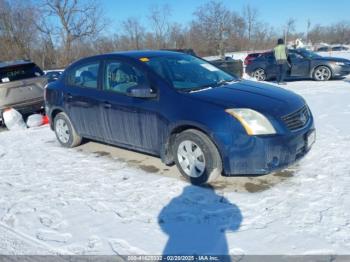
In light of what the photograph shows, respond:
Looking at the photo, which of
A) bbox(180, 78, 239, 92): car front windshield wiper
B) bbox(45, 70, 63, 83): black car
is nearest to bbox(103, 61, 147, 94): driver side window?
bbox(180, 78, 239, 92): car front windshield wiper

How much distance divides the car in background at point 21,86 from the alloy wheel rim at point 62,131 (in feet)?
8.24

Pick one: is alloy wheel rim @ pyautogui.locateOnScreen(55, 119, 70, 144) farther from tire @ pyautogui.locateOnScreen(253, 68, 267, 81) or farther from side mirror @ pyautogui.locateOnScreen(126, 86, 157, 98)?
tire @ pyautogui.locateOnScreen(253, 68, 267, 81)

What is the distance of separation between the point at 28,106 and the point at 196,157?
19.0ft

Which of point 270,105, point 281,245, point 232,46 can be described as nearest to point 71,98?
point 270,105

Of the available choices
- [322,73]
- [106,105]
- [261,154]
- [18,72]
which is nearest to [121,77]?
[106,105]

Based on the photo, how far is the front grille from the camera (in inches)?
147

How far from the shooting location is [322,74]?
40.8ft

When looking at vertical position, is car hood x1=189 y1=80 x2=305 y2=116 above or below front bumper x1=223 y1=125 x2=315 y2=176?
above

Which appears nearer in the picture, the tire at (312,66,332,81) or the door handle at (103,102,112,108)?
the door handle at (103,102,112,108)

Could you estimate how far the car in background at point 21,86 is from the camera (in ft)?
25.6

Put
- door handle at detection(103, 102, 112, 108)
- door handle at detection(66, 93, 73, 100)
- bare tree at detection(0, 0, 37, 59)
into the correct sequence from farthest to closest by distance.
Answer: bare tree at detection(0, 0, 37, 59)
door handle at detection(66, 93, 73, 100)
door handle at detection(103, 102, 112, 108)

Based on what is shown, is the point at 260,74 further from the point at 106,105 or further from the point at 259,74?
the point at 106,105

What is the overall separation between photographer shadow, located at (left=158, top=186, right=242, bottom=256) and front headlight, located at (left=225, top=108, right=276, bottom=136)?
2.73 feet

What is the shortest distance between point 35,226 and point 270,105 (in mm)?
2868
